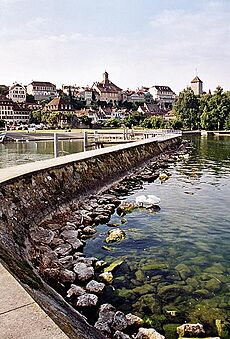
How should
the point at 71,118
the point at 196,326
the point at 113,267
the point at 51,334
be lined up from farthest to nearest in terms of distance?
the point at 71,118
the point at 113,267
the point at 196,326
the point at 51,334

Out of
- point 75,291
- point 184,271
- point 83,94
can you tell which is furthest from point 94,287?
point 83,94

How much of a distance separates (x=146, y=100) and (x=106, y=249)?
564ft

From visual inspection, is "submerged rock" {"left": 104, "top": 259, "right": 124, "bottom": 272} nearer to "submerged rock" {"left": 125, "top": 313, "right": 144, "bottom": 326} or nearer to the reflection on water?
"submerged rock" {"left": 125, "top": 313, "right": 144, "bottom": 326}

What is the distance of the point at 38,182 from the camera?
13008mm

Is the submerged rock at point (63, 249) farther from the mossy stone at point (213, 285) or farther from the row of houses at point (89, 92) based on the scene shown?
the row of houses at point (89, 92)

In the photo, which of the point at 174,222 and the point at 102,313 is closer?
the point at 102,313

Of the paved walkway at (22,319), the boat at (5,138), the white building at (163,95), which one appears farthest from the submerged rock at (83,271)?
the white building at (163,95)

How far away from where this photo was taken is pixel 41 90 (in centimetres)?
16575

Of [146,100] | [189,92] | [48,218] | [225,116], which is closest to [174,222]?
[48,218]

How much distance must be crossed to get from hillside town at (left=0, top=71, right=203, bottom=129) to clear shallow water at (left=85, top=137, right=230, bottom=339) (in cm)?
9060

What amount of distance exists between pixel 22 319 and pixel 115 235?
7.14 meters

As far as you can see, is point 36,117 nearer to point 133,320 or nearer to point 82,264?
point 82,264

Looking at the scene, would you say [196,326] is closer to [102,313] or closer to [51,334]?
[102,313]

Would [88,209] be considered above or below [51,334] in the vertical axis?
below
